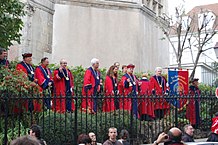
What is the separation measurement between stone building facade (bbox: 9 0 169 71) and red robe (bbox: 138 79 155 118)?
13.3ft

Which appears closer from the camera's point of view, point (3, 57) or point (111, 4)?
point (3, 57)

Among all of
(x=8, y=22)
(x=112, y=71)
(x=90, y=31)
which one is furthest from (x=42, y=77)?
(x=90, y=31)

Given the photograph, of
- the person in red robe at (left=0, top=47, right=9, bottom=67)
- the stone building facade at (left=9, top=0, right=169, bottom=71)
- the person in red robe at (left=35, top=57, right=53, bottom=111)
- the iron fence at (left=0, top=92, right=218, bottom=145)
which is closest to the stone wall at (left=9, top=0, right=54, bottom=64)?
the stone building facade at (left=9, top=0, right=169, bottom=71)

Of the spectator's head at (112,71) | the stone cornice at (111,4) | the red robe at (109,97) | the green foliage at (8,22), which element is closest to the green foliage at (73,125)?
the red robe at (109,97)

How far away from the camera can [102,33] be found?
60.0 ft

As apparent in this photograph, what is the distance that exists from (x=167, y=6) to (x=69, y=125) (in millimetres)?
15063

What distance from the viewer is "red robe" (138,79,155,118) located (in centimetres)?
1127

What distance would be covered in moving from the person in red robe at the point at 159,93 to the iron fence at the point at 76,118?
0.06 meters

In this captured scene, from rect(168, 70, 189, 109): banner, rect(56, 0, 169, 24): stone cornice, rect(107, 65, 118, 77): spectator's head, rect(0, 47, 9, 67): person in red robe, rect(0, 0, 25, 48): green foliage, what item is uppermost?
rect(56, 0, 169, 24): stone cornice

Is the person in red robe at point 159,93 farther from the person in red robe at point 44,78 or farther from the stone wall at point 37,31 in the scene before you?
the stone wall at point 37,31

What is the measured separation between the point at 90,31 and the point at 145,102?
271 inches

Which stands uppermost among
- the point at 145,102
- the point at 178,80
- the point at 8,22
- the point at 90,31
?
the point at 90,31

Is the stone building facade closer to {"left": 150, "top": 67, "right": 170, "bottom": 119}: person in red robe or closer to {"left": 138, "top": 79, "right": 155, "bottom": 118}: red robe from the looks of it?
{"left": 138, "top": 79, "right": 155, "bottom": 118}: red robe

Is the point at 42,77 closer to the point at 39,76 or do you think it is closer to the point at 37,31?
the point at 39,76
